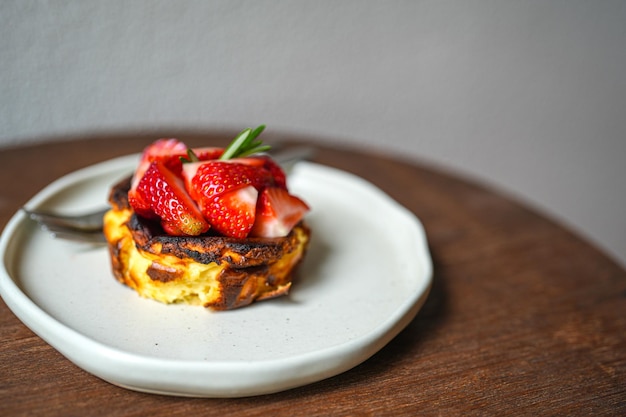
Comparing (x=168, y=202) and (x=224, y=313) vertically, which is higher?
(x=168, y=202)

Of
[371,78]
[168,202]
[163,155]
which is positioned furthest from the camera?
[371,78]

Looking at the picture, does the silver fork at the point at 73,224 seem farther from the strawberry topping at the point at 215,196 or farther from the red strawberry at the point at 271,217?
the red strawberry at the point at 271,217

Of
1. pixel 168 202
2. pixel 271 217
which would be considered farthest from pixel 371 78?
pixel 168 202

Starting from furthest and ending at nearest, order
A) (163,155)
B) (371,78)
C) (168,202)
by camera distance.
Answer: (371,78), (163,155), (168,202)

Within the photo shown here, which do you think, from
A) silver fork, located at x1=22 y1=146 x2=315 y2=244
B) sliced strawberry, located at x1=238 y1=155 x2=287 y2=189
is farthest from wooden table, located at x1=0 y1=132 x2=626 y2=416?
sliced strawberry, located at x1=238 y1=155 x2=287 y2=189

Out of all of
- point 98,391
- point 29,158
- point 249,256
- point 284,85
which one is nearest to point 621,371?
point 249,256

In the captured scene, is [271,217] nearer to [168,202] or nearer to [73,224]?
[168,202]

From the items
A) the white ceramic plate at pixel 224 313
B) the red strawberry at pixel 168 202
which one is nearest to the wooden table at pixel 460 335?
the white ceramic plate at pixel 224 313
